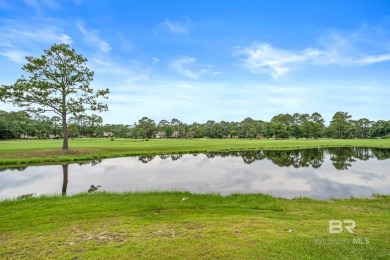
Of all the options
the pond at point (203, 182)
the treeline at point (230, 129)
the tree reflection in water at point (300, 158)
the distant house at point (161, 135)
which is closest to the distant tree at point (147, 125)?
the treeline at point (230, 129)

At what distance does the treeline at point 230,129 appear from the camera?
11289cm

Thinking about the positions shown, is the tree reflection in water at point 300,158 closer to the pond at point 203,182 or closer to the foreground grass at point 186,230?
the pond at point 203,182

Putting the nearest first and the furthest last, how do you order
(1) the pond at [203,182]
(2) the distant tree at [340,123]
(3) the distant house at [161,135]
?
1. (1) the pond at [203,182]
2. (2) the distant tree at [340,123]
3. (3) the distant house at [161,135]

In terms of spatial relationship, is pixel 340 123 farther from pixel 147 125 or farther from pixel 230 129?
pixel 147 125

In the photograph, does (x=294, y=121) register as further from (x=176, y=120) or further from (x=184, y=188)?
(x=184, y=188)

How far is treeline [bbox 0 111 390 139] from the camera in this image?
4444 inches

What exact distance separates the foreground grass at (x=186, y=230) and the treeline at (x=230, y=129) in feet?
329

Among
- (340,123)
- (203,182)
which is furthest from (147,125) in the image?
(203,182)

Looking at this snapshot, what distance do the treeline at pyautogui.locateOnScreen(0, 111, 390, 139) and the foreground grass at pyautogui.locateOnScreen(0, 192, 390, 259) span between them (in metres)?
100

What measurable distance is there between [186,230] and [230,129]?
142 meters

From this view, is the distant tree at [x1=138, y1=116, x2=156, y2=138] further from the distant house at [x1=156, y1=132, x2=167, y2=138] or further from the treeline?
the distant house at [x1=156, y1=132, x2=167, y2=138]

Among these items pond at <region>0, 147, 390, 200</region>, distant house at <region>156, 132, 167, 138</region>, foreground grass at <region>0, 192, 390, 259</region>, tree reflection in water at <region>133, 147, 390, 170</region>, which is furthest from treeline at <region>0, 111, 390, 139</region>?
foreground grass at <region>0, 192, 390, 259</region>

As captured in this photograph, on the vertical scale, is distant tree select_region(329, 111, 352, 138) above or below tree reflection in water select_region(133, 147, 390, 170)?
above

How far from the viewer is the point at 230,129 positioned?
146500 mm
